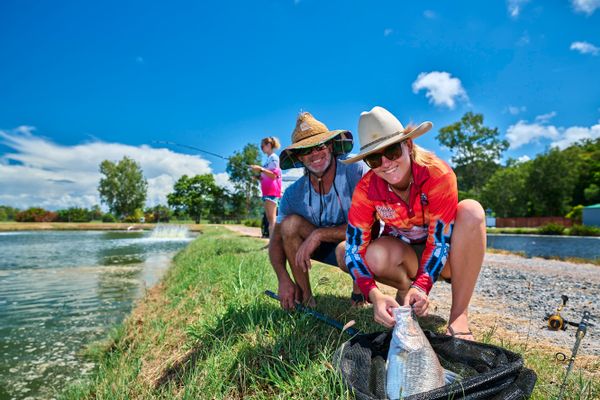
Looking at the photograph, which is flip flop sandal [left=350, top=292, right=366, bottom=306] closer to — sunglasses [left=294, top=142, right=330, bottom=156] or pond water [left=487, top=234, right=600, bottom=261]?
sunglasses [left=294, top=142, right=330, bottom=156]

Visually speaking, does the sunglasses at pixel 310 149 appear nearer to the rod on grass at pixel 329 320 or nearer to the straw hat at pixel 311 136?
the straw hat at pixel 311 136

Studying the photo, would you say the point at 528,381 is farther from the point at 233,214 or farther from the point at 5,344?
the point at 233,214

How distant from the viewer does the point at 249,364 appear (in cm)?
228

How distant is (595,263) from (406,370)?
34.5ft

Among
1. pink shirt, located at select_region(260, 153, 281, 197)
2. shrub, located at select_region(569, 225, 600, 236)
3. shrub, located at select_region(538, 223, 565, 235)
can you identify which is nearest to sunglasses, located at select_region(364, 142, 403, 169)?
pink shirt, located at select_region(260, 153, 281, 197)

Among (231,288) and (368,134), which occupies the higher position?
(368,134)

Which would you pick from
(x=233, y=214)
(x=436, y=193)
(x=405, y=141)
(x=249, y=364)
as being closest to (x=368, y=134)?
(x=405, y=141)

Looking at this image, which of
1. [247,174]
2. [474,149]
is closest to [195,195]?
[247,174]

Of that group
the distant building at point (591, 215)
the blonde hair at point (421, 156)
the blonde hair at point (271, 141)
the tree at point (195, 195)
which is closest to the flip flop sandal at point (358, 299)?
the blonde hair at point (421, 156)

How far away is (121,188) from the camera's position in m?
81.1

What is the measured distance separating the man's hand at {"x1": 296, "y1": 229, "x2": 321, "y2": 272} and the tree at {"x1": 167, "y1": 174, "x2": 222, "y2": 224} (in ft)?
218

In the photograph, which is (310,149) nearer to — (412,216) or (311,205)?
(311,205)

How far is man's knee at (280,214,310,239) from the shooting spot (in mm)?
3066

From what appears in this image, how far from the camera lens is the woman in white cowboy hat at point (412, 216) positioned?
216cm
